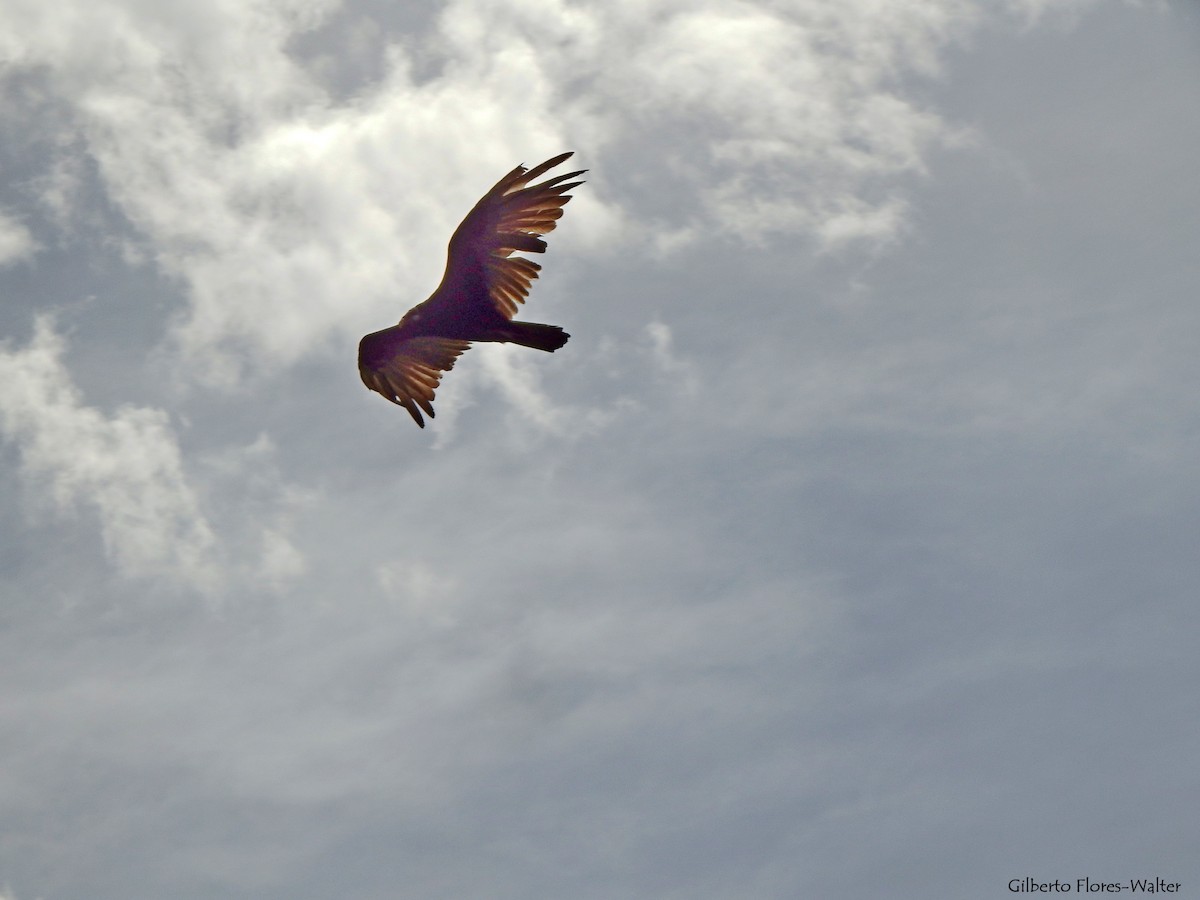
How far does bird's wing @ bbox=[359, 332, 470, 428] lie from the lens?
21.6m

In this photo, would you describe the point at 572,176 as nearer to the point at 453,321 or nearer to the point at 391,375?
the point at 453,321

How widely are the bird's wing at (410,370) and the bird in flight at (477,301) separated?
0.06ft

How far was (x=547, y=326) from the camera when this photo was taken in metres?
19.3

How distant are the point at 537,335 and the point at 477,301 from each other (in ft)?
5.16

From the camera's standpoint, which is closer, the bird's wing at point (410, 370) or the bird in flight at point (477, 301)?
the bird in flight at point (477, 301)

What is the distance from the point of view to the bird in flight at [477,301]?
19688 millimetres

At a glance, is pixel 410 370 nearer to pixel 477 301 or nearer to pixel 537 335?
pixel 477 301

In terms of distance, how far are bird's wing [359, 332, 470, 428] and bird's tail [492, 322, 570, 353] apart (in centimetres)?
206

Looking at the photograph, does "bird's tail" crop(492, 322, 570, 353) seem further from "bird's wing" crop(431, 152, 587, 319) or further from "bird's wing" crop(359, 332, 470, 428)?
"bird's wing" crop(359, 332, 470, 428)

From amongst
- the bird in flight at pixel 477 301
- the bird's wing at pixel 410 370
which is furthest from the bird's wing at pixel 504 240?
the bird's wing at pixel 410 370

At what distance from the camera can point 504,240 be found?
2003 centimetres

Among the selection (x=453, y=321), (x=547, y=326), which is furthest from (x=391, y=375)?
(x=547, y=326)

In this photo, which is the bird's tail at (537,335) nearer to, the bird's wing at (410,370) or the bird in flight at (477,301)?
the bird in flight at (477,301)

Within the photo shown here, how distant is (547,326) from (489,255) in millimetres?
1809
